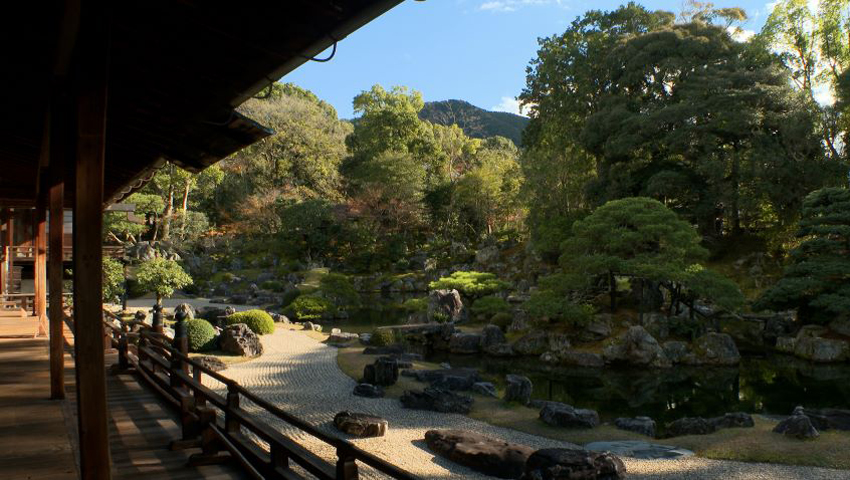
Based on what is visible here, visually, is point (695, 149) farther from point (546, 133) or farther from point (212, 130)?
point (212, 130)

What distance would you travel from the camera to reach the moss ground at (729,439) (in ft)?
25.0

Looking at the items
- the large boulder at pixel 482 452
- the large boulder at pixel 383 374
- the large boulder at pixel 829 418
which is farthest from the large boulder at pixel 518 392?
the large boulder at pixel 829 418

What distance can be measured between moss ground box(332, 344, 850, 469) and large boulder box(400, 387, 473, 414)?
240 millimetres

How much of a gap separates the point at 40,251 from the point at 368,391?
634 cm

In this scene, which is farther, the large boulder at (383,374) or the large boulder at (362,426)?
the large boulder at (383,374)

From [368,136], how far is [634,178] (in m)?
22.7

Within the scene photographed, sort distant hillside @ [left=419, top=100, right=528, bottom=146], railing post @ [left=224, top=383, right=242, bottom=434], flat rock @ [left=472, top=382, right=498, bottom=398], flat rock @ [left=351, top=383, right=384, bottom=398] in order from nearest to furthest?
railing post @ [left=224, top=383, right=242, bottom=434] < flat rock @ [left=351, top=383, right=384, bottom=398] < flat rock @ [left=472, top=382, right=498, bottom=398] < distant hillside @ [left=419, top=100, right=528, bottom=146]

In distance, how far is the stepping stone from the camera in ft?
25.9

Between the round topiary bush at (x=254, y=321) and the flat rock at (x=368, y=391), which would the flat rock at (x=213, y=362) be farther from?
the round topiary bush at (x=254, y=321)

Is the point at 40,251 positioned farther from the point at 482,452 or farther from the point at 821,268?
the point at 821,268

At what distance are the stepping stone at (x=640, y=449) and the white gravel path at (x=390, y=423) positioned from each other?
0.73 feet

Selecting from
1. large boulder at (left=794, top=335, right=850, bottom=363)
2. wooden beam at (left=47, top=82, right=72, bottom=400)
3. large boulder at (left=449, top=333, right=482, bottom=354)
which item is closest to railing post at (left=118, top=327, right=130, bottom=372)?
wooden beam at (left=47, top=82, right=72, bottom=400)

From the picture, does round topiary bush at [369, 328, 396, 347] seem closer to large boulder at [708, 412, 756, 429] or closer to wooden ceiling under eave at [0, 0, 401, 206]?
large boulder at [708, 412, 756, 429]

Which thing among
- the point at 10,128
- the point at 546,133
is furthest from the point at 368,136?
the point at 10,128
